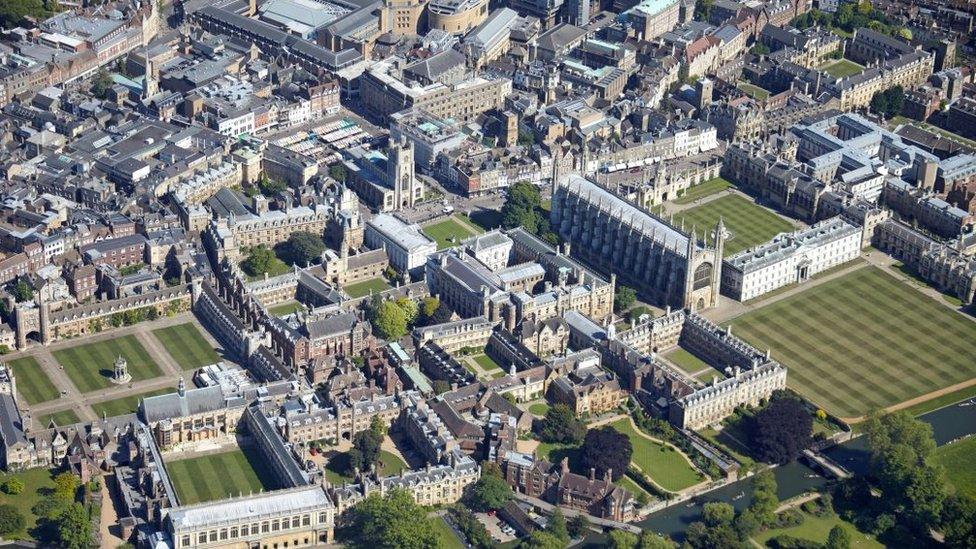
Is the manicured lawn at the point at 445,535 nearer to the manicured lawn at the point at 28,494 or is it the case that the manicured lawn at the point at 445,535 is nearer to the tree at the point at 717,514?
the tree at the point at 717,514

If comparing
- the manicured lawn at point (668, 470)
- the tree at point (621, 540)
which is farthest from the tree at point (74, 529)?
the manicured lawn at point (668, 470)

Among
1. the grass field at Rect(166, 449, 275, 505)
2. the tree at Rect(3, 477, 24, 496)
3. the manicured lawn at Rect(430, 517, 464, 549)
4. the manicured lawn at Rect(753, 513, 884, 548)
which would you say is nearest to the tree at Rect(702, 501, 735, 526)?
the manicured lawn at Rect(753, 513, 884, 548)

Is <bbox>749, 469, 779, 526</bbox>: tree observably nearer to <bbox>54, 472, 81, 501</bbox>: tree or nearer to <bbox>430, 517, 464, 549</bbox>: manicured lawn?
<bbox>430, 517, 464, 549</bbox>: manicured lawn

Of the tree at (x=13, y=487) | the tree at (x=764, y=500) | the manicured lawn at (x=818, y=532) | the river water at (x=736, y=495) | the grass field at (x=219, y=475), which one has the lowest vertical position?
the grass field at (x=219, y=475)

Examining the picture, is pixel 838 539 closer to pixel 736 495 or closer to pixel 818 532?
pixel 818 532

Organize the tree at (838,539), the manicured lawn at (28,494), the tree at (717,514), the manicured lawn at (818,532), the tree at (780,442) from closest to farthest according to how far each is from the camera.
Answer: the tree at (838,539)
the manicured lawn at (28,494)
the tree at (717,514)
the manicured lawn at (818,532)
the tree at (780,442)

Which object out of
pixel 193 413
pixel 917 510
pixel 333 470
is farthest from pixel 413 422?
pixel 917 510

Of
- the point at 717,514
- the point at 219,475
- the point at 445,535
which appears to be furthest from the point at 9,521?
the point at 717,514
